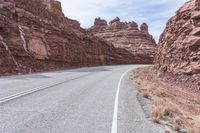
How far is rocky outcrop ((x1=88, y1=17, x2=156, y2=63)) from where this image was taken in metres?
105

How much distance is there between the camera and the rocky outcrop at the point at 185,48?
23609 millimetres

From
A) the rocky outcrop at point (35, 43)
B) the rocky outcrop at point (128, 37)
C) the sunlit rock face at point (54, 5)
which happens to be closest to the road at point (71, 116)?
the rocky outcrop at point (35, 43)

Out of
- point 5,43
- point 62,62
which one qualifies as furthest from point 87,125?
point 62,62

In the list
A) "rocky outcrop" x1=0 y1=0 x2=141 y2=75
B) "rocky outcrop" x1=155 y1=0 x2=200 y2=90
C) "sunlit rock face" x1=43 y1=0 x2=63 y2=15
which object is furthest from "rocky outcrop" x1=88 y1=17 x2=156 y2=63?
"rocky outcrop" x1=155 y1=0 x2=200 y2=90

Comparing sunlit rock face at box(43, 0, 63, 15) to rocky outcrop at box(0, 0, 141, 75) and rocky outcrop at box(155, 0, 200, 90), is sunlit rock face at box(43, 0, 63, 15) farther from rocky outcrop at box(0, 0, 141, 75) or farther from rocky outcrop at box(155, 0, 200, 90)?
rocky outcrop at box(155, 0, 200, 90)

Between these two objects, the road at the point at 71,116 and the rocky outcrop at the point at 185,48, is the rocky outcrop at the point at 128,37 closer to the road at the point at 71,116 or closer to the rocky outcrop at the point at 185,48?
the rocky outcrop at the point at 185,48

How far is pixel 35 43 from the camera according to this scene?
4550cm

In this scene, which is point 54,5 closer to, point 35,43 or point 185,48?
point 35,43

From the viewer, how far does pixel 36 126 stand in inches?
320

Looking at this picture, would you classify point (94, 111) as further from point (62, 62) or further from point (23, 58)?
point (62, 62)

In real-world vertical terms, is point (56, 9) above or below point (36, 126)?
above

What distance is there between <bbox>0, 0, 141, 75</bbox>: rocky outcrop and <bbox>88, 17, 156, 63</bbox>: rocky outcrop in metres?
34.1

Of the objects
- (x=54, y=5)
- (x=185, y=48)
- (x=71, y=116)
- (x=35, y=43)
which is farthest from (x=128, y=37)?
(x=71, y=116)

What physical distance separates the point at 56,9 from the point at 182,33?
5836 centimetres
